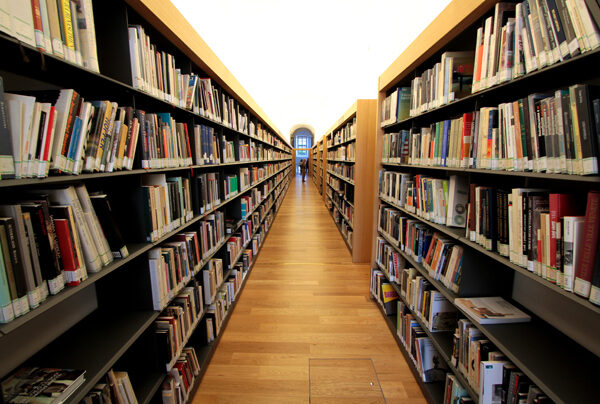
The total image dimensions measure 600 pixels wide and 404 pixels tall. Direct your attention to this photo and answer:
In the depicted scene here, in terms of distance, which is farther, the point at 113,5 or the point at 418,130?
the point at 418,130

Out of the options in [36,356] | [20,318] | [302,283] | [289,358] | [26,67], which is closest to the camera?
[20,318]

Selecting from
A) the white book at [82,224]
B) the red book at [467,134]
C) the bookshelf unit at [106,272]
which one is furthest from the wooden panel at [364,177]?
the white book at [82,224]

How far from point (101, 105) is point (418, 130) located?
7.16 feet

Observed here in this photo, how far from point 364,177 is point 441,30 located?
2427mm

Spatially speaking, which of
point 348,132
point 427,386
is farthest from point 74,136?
point 348,132

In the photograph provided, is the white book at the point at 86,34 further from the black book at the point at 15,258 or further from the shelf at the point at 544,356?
the shelf at the point at 544,356

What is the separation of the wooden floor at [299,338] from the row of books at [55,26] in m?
2.08

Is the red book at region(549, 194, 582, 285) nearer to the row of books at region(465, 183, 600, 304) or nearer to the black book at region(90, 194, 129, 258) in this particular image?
the row of books at region(465, 183, 600, 304)

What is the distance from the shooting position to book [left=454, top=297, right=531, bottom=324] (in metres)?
1.28

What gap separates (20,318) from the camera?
0.72 m

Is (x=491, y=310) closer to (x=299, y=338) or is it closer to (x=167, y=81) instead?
(x=299, y=338)

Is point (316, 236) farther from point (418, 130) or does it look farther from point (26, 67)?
point (26, 67)

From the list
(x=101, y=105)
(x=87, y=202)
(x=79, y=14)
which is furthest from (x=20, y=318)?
(x=79, y=14)

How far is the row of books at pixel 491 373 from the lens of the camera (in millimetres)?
1066
